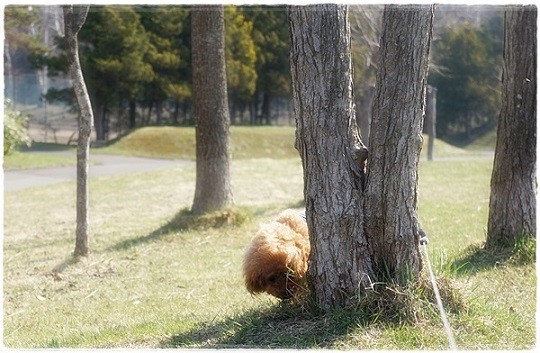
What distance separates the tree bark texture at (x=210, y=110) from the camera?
9.91m

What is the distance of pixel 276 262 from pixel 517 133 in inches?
122

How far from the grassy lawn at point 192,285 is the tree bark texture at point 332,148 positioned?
288mm

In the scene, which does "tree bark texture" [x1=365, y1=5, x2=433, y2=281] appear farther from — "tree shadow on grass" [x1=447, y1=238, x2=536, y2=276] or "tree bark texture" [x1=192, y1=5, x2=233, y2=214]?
"tree bark texture" [x1=192, y1=5, x2=233, y2=214]

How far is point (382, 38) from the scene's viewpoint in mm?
4062

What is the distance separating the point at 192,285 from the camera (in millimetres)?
6805

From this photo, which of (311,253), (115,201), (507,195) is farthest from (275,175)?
(311,253)

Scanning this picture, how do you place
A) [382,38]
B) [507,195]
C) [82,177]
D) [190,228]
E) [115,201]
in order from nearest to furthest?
[382,38]
[507,195]
[82,177]
[190,228]
[115,201]

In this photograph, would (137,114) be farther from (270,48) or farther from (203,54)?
(203,54)

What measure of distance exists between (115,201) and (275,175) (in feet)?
18.2

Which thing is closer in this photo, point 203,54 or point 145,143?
point 203,54

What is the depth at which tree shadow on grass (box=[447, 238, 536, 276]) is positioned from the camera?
6121 mm

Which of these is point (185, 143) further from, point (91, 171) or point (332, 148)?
point (332, 148)

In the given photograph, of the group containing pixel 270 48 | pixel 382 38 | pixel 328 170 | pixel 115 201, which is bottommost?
pixel 115 201

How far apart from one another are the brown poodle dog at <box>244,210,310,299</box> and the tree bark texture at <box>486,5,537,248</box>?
2.66 metres
